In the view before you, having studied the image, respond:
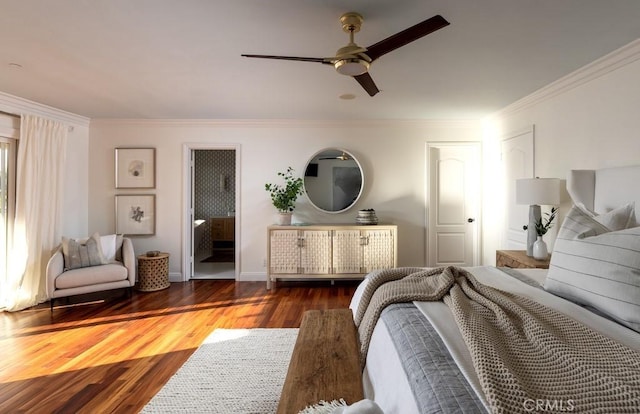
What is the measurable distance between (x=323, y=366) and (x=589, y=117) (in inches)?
120

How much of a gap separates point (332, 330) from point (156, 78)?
2.78m

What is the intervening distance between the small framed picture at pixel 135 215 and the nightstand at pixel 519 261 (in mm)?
4459

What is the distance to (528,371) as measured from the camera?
0.85m

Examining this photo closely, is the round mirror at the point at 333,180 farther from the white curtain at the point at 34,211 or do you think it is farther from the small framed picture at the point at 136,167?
the white curtain at the point at 34,211

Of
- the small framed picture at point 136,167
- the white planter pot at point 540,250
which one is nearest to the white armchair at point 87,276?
the small framed picture at point 136,167

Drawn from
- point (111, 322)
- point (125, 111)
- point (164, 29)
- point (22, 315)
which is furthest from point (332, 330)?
point (125, 111)

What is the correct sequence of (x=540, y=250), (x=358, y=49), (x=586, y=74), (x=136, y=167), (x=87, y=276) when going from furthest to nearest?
(x=136, y=167) → (x=87, y=276) → (x=540, y=250) → (x=586, y=74) → (x=358, y=49)

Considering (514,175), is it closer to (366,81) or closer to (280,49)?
(366,81)

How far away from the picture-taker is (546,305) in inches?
57.6

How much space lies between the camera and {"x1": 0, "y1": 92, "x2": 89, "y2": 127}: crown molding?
353 cm

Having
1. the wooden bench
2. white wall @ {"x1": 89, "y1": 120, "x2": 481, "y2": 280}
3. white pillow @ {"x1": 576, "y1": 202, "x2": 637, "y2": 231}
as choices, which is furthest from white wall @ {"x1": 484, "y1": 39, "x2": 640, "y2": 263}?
the wooden bench

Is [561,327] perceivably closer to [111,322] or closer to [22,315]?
[111,322]

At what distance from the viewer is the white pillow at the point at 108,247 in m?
4.03

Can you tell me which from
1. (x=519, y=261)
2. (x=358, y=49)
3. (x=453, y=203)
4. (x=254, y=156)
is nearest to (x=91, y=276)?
(x=254, y=156)
